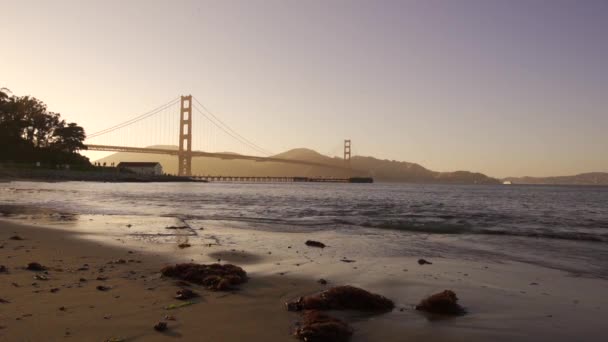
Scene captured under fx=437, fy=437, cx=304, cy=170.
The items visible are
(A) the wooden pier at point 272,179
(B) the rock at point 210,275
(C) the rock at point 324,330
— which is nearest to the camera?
(C) the rock at point 324,330

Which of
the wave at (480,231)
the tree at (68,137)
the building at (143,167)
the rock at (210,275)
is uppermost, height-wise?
the tree at (68,137)

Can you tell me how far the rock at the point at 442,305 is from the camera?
3.48m

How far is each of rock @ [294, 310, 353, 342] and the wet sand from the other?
0.09 meters

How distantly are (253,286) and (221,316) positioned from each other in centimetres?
98

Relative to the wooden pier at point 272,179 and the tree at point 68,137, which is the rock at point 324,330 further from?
the wooden pier at point 272,179

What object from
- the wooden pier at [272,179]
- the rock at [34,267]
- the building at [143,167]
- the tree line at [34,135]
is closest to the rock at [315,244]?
the rock at [34,267]

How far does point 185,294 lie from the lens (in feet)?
12.0

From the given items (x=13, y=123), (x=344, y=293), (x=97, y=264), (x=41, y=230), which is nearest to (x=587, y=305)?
(x=344, y=293)

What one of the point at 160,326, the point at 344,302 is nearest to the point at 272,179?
the point at 344,302

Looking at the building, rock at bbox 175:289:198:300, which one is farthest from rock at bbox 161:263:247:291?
the building

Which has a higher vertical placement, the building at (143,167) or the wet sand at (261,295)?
the building at (143,167)

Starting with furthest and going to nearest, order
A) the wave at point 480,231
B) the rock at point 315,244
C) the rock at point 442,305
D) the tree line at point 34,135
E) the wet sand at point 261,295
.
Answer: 1. the tree line at point 34,135
2. the wave at point 480,231
3. the rock at point 315,244
4. the rock at point 442,305
5. the wet sand at point 261,295

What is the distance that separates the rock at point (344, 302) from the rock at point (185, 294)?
829mm

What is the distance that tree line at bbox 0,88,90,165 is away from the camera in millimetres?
50188
